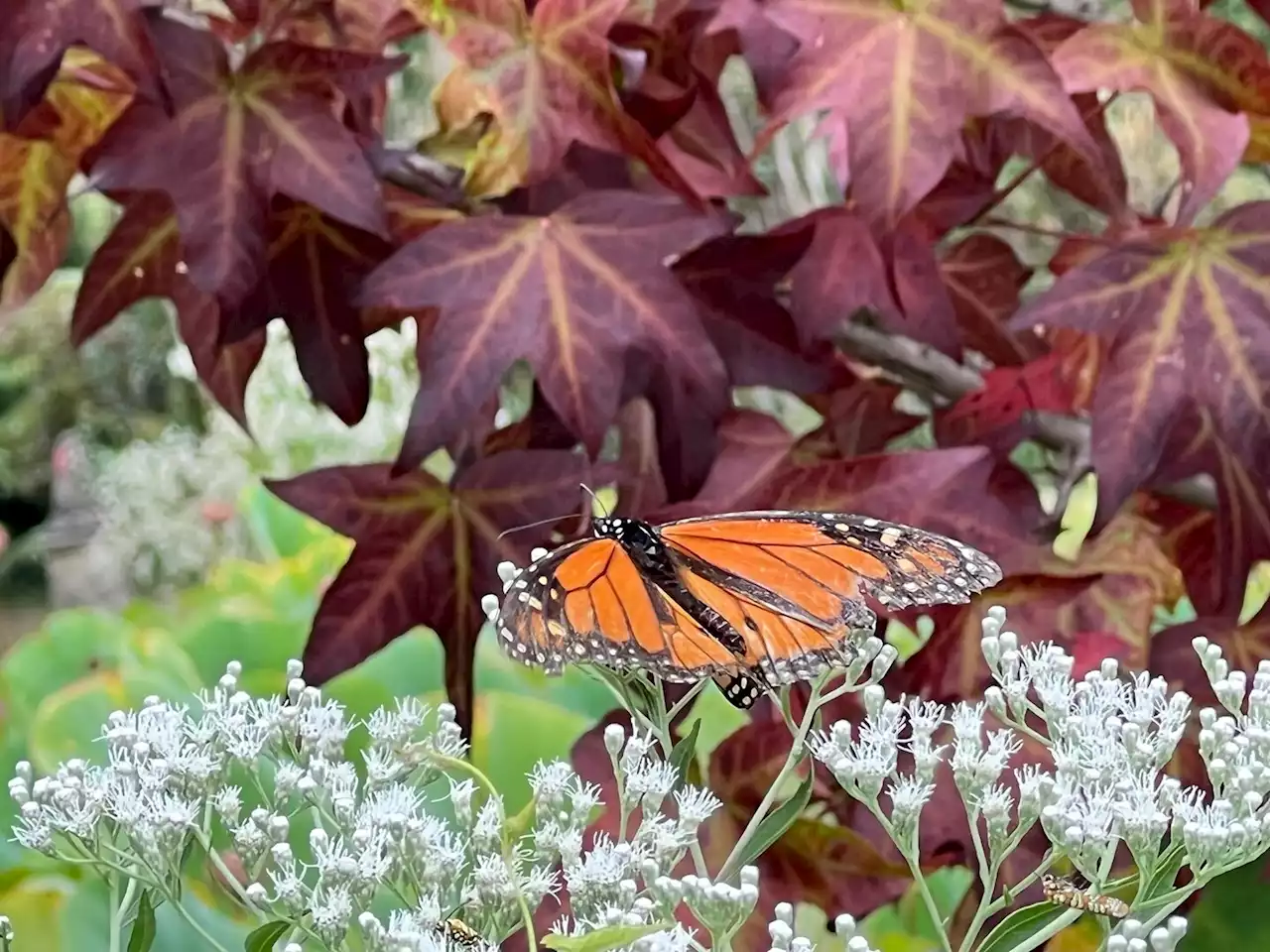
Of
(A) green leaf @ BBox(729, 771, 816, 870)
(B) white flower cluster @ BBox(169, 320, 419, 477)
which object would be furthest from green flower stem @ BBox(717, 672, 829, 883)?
(B) white flower cluster @ BBox(169, 320, 419, 477)

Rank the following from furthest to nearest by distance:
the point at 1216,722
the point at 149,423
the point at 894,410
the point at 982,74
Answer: the point at 149,423 → the point at 894,410 → the point at 982,74 → the point at 1216,722

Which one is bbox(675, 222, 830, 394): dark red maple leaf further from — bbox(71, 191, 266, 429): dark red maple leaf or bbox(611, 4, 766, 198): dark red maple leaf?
bbox(71, 191, 266, 429): dark red maple leaf

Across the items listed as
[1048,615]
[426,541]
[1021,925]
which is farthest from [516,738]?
[1021,925]

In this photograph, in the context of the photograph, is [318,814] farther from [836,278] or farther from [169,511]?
[169,511]

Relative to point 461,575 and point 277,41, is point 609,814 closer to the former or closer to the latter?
point 461,575

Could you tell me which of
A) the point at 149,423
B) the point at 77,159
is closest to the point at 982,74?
the point at 77,159

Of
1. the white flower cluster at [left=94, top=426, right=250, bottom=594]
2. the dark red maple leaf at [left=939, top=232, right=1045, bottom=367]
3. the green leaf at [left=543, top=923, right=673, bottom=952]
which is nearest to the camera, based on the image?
the green leaf at [left=543, top=923, right=673, bottom=952]
